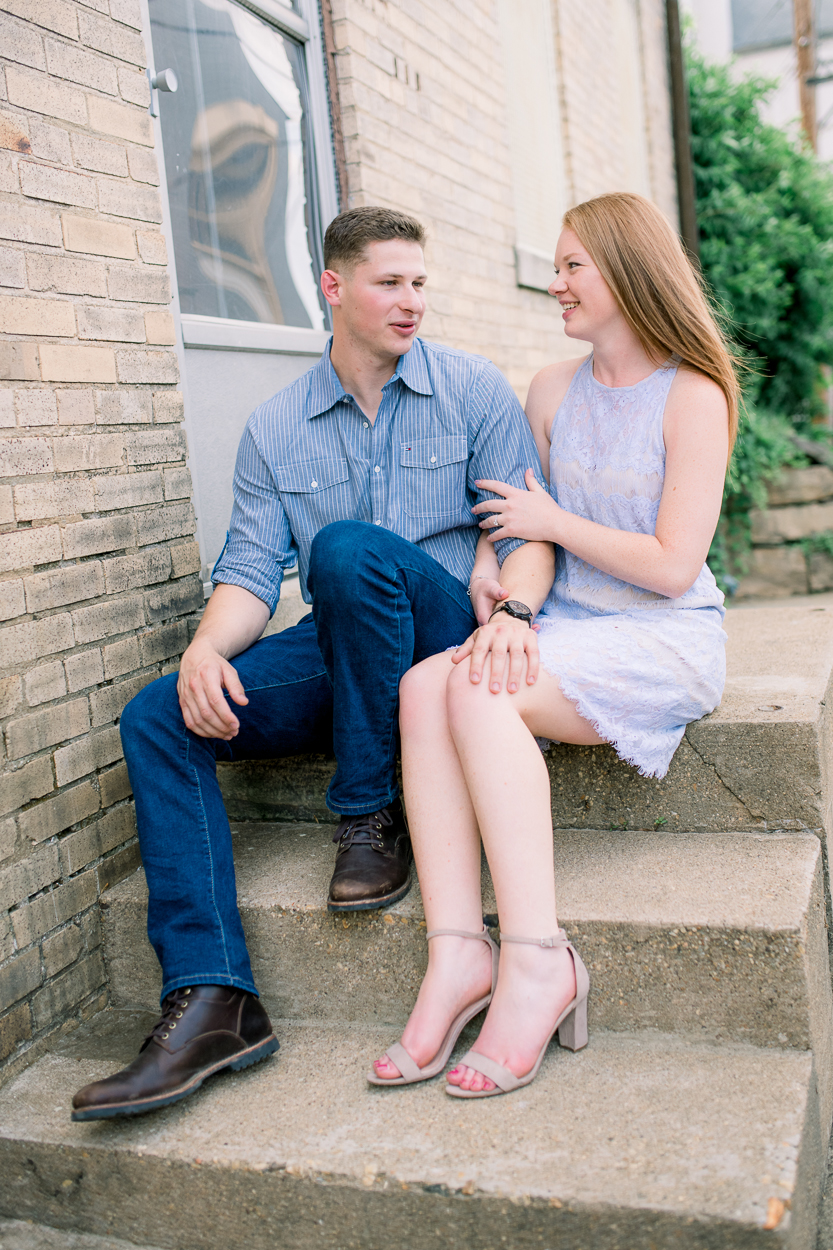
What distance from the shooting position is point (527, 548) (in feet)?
7.18

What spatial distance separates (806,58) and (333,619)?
15209 millimetres

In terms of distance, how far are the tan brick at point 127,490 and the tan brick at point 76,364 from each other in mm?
222

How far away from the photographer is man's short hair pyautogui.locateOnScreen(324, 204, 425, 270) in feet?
7.43

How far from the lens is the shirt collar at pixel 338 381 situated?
2350 millimetres

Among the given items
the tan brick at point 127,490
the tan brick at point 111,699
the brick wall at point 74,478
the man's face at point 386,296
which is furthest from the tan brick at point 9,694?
the man's face at point 386,296

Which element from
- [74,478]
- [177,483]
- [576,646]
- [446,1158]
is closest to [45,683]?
[74,478]

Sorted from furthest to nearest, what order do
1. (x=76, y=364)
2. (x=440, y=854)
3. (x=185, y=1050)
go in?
(x=76, y=364), (x=440, y=854), (x=185, y=1050)

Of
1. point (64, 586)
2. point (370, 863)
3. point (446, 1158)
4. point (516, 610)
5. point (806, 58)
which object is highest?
point (806, 58)

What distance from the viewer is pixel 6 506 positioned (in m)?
1.95

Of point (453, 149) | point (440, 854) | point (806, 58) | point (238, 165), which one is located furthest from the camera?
point (806, 58)

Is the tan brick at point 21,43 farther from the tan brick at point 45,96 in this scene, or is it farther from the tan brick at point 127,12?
the tan brick at point 127,12

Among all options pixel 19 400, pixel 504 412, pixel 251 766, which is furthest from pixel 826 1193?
pixel 19 400

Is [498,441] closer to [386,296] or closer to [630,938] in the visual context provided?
[386,296]

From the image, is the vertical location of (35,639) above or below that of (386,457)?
below
